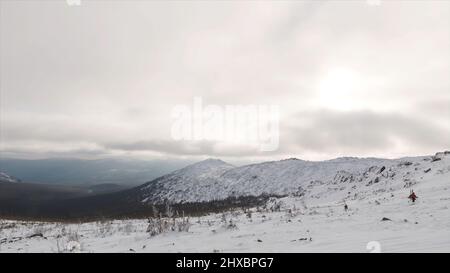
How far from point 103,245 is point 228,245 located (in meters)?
5.21

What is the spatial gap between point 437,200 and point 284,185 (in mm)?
102557

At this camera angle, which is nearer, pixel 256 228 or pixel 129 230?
pixel 256 228

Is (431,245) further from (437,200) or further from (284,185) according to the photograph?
(284,185)

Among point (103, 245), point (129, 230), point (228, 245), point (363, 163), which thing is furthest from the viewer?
point (363, 163)

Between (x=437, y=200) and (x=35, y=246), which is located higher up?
(x=437, y=200)

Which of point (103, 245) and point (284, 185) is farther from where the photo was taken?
point (284, 185)

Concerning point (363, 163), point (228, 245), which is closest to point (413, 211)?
point (228, 245)

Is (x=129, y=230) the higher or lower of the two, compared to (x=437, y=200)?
lower
